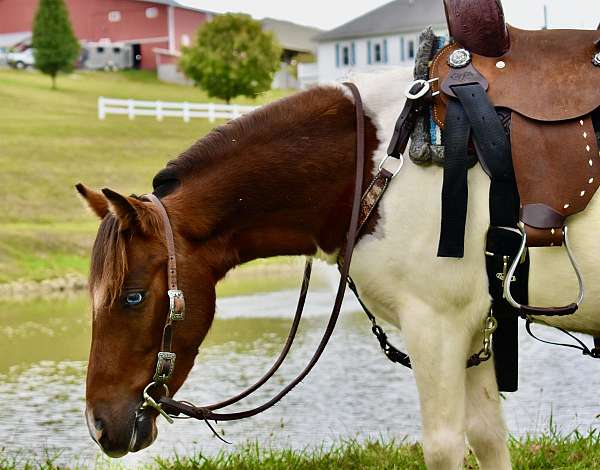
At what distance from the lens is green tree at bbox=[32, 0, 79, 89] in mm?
51719

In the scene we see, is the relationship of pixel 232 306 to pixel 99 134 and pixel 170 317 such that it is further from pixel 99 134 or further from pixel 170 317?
pixel 99 134

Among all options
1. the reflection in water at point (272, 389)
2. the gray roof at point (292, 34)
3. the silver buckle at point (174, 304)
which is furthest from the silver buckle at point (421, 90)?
the gray roof at point (292, 34)

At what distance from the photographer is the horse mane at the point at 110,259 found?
3.45 m

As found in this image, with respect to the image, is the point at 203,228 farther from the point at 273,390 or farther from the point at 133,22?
the point at 133,22

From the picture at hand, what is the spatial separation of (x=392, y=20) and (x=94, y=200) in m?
61.5

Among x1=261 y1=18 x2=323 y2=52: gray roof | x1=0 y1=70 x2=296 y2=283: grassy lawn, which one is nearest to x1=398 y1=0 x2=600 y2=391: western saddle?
x1=0 y1=70 x2=296 y2=283: grassy lawn

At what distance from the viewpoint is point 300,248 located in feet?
12.4

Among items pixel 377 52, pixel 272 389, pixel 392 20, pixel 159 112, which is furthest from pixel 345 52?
pixel 272 389

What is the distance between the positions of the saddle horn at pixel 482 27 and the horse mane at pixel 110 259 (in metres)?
1.50

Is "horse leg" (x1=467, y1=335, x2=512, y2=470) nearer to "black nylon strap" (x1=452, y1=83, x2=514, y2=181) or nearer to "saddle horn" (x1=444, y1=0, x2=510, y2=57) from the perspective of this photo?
"black nylon strap" (x1=452, y1=83, x2=514, y2=181)

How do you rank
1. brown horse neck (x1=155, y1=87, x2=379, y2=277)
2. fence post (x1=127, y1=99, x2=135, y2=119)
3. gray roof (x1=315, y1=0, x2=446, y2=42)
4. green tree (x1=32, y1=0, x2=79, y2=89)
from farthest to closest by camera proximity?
gray roof (x1=315, y1=0, x2=446, y2=42), green tree (x1=32, y1=0, x2=79, y2=89), fence post (x1=127, y1=99, x2=135, y2=119), brown horse neck (x1=155, y1=87, x2=379, y2=277)

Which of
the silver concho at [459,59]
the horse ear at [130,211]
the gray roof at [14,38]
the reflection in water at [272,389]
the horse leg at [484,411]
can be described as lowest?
the reflection in water at [272,389]

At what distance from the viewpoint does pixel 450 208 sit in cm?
341

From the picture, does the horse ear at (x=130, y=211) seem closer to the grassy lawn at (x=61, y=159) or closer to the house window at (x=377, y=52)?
the grassy lawn at (x=61, y=159)
